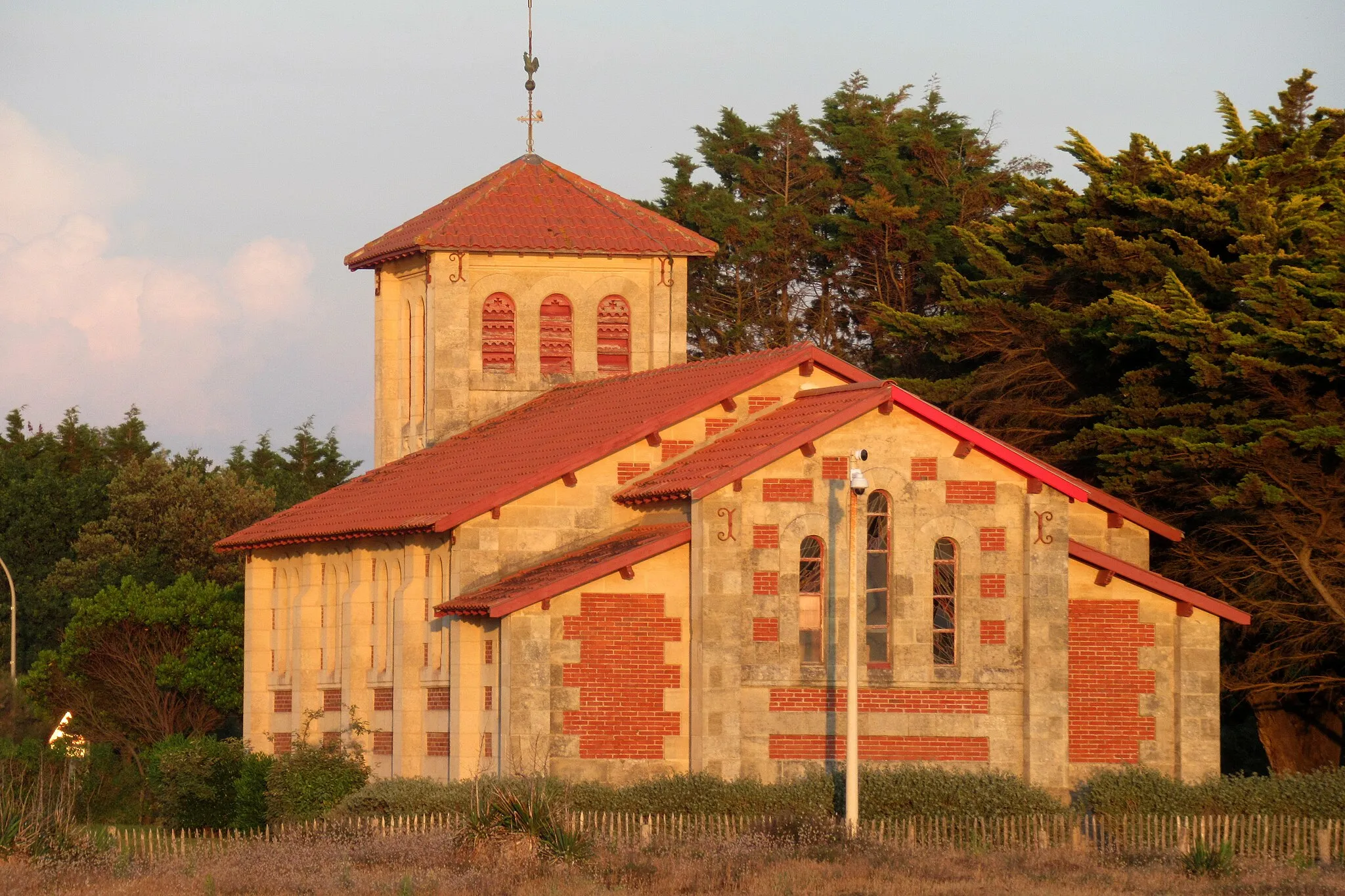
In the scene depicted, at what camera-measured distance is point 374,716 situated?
41000 mm

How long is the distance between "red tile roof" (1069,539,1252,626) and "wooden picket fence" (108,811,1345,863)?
4.80 m

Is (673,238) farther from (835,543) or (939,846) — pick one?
(939,846)

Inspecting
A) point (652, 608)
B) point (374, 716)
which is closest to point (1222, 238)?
Answer: point (652, 608)

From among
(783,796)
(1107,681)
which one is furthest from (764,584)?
(1107,681)

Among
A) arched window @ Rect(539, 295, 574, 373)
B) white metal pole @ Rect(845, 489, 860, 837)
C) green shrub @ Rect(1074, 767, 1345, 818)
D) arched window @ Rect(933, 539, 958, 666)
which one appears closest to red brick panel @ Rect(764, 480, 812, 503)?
arched window @ Rect(933, 539, 958, 666)

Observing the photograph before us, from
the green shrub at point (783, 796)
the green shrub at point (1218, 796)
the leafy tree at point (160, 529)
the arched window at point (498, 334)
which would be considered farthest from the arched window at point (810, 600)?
the leafy tree at point (160, 529)

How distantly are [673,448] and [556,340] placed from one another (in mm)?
8604

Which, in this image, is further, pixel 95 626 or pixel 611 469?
pixel 95 626

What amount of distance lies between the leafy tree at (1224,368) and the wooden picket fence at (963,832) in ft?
26.3

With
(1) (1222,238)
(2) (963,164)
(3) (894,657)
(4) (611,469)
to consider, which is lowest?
(3) (894,657)

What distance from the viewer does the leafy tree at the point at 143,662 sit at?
55.8 meters

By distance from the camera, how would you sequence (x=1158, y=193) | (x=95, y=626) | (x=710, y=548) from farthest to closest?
1. (x=95, y=626)
2. (x=1158, y=193)
3. (x=710, y=548)

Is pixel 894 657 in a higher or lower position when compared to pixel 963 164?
lower

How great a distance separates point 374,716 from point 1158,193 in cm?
1781
